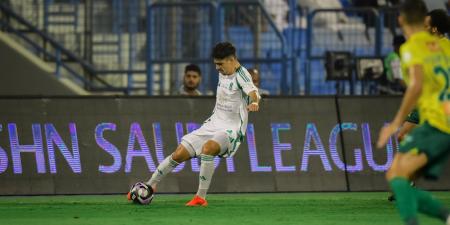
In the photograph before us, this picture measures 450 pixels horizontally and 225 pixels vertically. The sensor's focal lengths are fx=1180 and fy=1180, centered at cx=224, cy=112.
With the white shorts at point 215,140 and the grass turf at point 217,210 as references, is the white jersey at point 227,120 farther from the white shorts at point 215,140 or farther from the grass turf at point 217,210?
the grass turf at point 217,210

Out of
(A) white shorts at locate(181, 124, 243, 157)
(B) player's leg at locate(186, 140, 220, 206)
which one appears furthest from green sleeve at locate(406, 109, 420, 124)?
(B) player's leg at locate(186, 140, 220, 206)

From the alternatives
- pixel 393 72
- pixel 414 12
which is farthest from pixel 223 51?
pixel 393 72

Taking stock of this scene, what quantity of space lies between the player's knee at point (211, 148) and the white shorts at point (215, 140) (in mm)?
48

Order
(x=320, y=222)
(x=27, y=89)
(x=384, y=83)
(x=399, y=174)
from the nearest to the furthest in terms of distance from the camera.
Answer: (x=399, y=174)
(x=320, y=222)
(x=384, y=83)
(x=27, y=89)

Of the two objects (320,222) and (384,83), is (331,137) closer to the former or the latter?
(384,83)

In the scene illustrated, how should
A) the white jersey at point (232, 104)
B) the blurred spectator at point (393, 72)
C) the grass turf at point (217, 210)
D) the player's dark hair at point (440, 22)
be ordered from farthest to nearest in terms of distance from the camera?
1. the blurred spectator at point (393, 72)
2. the white jersey at point (232, 104)
3. the player's dark hair at point (440, 22)
4. the grass turf at point (217, 210)

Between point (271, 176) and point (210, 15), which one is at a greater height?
point (210, 15)

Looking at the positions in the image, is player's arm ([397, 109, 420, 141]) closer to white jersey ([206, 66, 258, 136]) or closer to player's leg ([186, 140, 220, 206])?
white jersey ([206, 66, 258, 136])

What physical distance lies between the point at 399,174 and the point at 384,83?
Result: 1196 centimetres

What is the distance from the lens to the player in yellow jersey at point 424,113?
9844 millimetres

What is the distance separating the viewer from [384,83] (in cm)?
2170

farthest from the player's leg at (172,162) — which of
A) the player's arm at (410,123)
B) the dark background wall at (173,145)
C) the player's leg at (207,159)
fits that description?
the player's arm at (410,123)

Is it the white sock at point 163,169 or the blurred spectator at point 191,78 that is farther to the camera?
the blurred spectator at point 191,78

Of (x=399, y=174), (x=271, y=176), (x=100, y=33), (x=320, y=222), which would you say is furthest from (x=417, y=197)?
(x=100, y=33)
